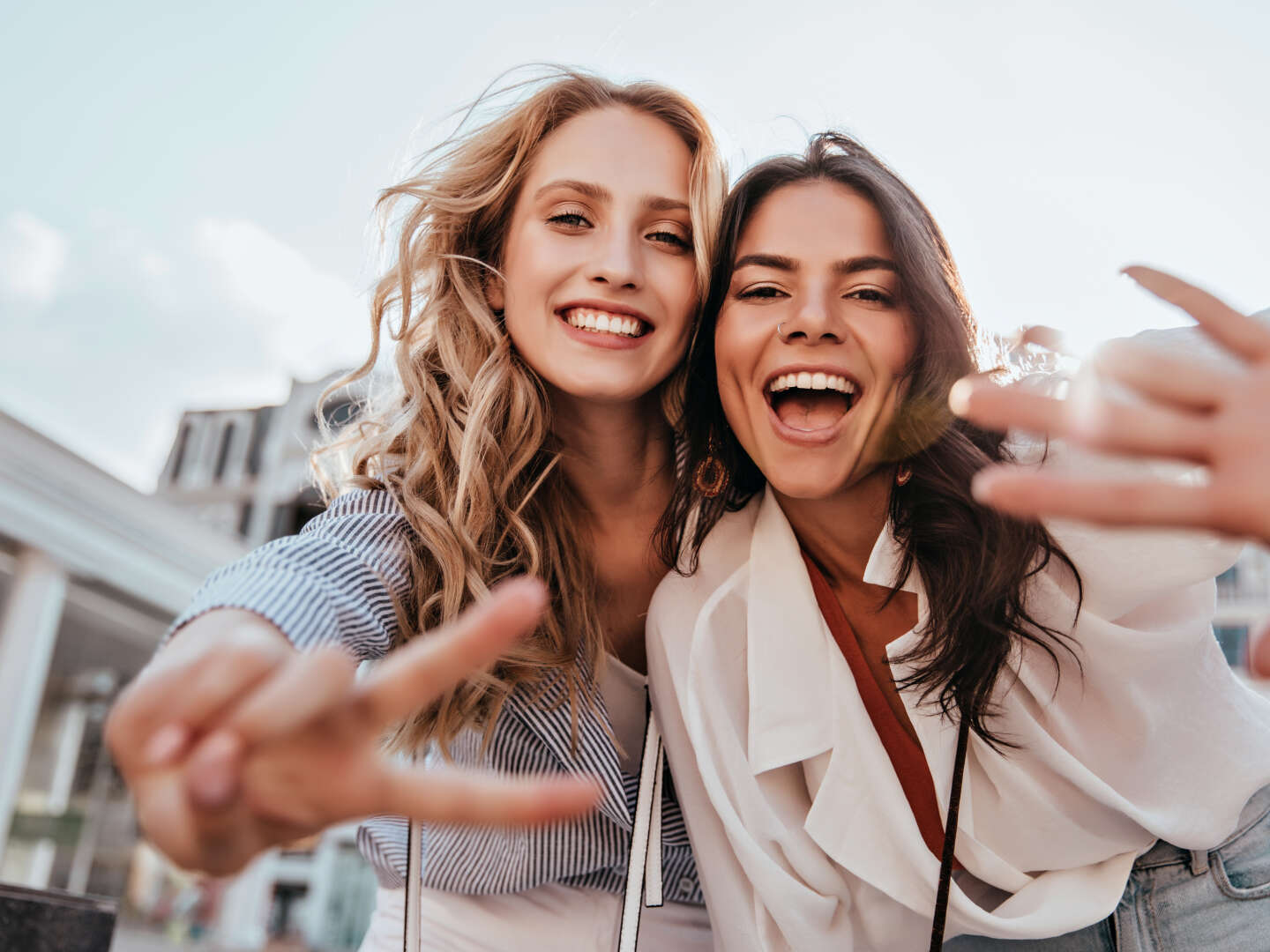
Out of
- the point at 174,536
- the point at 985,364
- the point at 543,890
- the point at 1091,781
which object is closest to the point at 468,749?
the point at 543,890

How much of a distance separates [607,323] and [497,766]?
1090 mm

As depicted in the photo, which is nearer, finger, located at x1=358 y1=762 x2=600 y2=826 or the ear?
finger, located at x1=358 y1=762 x2=600 y2=826

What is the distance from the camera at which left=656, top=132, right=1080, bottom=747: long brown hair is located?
211 centimetres

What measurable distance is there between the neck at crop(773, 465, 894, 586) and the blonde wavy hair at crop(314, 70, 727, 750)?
502 mm

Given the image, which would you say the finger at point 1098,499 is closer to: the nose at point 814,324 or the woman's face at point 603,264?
the nose at point 814,324

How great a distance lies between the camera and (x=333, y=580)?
5.73 feet

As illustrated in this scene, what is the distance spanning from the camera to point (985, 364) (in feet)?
8.36

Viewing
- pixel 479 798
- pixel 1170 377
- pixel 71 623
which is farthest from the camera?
pixel 71 623

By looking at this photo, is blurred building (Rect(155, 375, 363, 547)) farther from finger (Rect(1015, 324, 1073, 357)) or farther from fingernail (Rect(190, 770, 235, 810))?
fingernail (Rect(190, 770, 235, 810))

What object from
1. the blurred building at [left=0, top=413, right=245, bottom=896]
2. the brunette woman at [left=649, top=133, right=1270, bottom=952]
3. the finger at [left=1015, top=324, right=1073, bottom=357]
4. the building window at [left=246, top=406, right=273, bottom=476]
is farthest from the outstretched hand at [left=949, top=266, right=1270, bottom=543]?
the building window at [left=246, top=406, right=273, bottom=476]

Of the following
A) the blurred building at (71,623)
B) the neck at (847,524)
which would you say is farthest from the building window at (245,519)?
the neck at (847,524)

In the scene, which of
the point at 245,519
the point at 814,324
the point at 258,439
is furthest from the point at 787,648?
Result: the point at 258,439

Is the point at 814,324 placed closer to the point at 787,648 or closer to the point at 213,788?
the point at 787,648

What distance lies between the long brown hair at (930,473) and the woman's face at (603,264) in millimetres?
134
